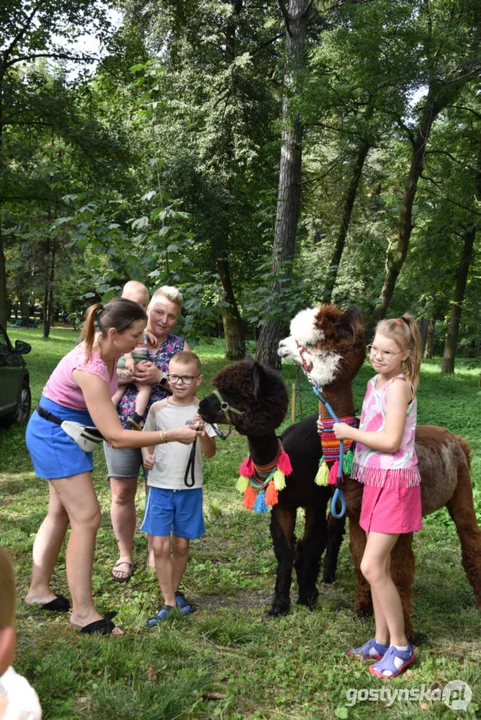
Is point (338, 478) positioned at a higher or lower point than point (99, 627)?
higher

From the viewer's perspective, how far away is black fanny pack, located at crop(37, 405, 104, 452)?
3395mm

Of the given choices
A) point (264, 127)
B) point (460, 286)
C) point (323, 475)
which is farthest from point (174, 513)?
point (460, 286)

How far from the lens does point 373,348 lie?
313cm

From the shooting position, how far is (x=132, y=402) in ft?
13.7

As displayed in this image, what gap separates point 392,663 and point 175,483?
5.22 ft

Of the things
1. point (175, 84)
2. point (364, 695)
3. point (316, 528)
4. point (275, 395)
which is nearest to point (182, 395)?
point (275, 395)

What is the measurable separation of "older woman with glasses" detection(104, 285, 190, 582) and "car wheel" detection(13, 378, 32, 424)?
5911mm

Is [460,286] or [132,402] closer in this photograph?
[132,402]

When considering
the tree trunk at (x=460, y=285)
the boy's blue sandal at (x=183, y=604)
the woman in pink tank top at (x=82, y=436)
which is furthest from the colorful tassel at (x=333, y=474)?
the tree trunk at (x=460, y=285)

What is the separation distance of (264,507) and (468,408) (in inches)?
434

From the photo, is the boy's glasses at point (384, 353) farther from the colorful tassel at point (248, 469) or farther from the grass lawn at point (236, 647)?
the grass lawn at point (236, 647)

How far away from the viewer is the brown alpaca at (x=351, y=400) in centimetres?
335

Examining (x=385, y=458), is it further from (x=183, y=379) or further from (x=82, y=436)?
(x=82, y=436)

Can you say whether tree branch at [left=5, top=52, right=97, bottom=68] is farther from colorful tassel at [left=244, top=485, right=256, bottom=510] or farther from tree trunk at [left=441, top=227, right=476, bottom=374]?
colorful tassel at [left=244, top=485, right=256, bottom=510]
